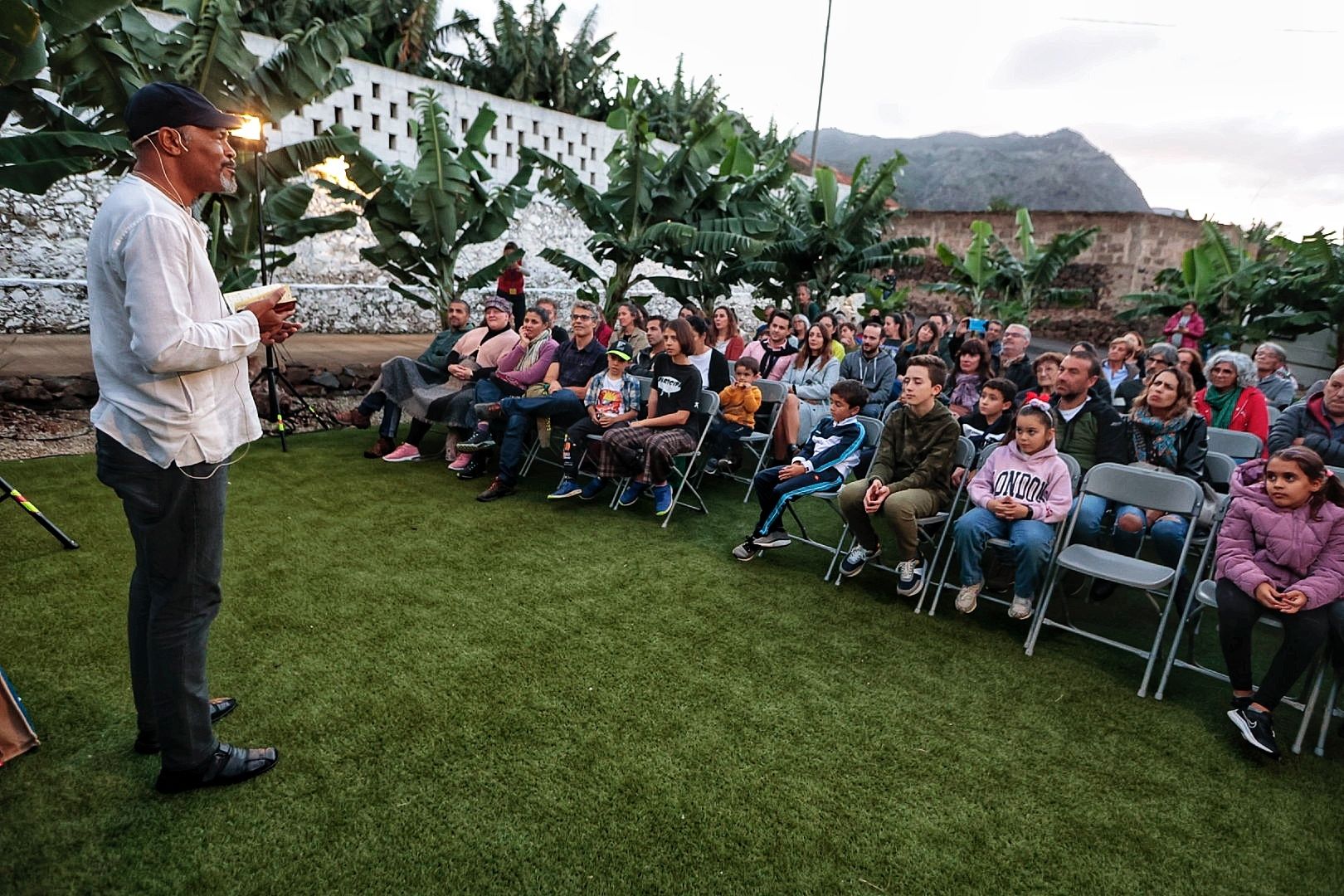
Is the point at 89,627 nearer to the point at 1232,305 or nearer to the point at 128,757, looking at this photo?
the point at 128,757

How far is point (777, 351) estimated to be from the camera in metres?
7.78

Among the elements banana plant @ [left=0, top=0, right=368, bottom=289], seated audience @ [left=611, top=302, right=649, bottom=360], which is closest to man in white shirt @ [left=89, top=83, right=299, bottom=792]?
banana plant @ [left=0, top=0, right=368, bottom=289]

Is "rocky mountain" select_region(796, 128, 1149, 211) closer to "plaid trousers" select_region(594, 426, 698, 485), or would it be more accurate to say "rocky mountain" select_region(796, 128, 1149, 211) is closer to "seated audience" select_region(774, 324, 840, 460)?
"seated audience" select_region(774, 324, 840, 460)

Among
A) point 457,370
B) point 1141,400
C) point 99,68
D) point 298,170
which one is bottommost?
point 457,370

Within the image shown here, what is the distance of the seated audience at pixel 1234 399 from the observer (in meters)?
5.52

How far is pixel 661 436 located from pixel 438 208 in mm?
4723

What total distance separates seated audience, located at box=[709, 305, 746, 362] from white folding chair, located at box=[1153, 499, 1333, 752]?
4.67 m

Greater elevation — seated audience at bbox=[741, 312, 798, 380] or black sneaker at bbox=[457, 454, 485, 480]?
seated audience at bbox=[741, 312, 798, 380]

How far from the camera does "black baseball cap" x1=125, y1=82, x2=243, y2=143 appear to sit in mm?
1948

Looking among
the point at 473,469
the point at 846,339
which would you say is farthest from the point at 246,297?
the point at 846,339

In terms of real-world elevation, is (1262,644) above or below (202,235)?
below

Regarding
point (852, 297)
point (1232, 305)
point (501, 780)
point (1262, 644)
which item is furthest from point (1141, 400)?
point (852, 297)

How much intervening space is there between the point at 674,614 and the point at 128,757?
2.36 metres

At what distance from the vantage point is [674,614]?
4047mm
